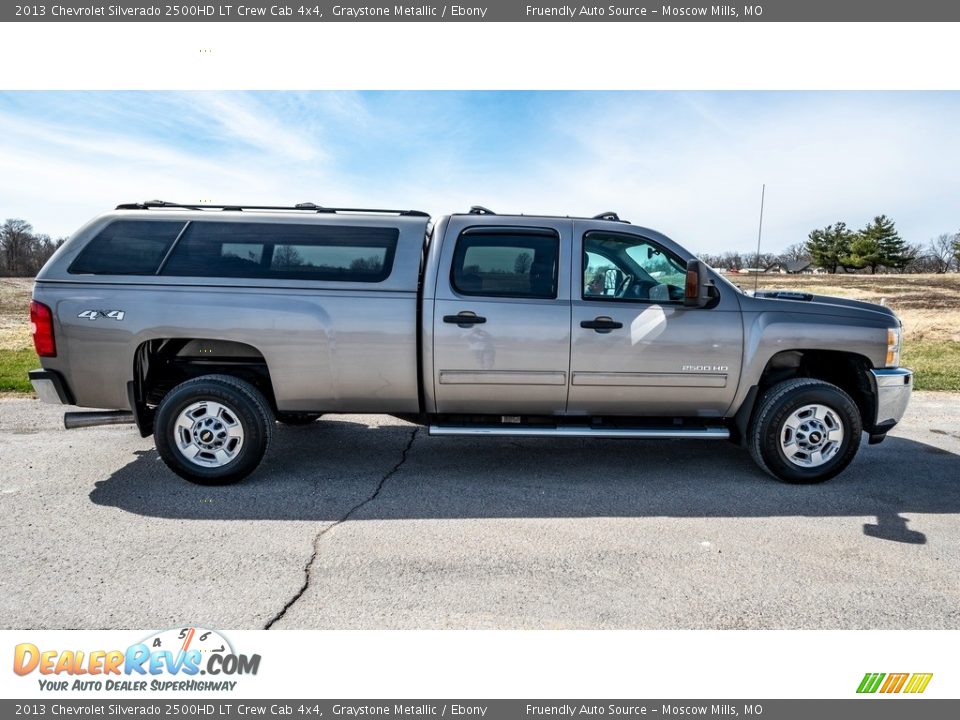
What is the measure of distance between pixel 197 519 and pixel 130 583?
79cm

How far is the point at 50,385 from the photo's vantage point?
428 cm

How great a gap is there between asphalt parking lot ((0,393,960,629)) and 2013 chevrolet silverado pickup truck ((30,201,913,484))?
43cm

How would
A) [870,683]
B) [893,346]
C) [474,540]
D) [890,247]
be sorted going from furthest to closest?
1. [890,247]
2. [893,346]
3. [474,540]
4. [870,683]

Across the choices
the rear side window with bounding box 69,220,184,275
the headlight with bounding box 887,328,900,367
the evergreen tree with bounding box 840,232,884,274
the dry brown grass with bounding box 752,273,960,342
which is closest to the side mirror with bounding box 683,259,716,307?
the dry brown grass with bounding box 752,273,960,342

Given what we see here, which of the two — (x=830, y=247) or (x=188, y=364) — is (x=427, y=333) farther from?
(x=830, y=247)

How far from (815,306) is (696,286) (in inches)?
42.8

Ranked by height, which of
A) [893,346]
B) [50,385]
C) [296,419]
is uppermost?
[893,346]

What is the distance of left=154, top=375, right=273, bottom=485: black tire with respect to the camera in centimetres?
422

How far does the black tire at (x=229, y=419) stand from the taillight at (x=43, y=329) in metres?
0.88

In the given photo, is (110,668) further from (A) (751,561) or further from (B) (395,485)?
(A) (751,561)

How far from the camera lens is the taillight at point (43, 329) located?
4.20 m

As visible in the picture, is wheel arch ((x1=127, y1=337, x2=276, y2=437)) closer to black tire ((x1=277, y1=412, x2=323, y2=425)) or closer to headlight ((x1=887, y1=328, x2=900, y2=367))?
black tire ((x1=277, y1=412, x2=323, y2=425))

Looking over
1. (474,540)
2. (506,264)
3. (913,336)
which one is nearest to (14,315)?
(506,264)

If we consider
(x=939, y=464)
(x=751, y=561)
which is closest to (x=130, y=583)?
(x=751, y=561)
